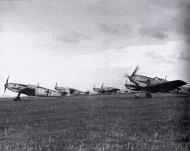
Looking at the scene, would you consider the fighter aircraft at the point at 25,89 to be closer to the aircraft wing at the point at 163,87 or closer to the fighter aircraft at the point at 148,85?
the fighter aircraft at the point at 148,85

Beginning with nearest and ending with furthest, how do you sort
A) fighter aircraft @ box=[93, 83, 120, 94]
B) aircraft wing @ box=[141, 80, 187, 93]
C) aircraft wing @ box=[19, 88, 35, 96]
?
aircraft wing @ box=[141, 80, 187, 93] → aircraft wing @ box=[19, 88, 35, 96] → fighter aircraft @ box=[93, 83, 120, 94]

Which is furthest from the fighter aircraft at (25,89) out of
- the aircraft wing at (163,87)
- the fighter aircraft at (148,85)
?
the aircraft wing at (163,87)

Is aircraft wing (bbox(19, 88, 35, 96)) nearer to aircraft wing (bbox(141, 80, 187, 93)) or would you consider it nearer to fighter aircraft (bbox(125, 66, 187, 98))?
fighter aircraft (bbox(125, 66, 187, 98))

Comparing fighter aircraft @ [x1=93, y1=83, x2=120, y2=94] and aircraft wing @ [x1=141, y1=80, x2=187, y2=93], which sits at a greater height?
fighter aircraft @ [x1=93, y1=83, x2=120, y2=94]

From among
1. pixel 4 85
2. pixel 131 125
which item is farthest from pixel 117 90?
pixel 131 125

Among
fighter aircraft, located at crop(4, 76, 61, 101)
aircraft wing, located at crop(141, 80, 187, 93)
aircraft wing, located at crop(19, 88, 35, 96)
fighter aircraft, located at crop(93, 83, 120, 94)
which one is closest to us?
aircraft wing, located at crop(141, 80, 187, 93)

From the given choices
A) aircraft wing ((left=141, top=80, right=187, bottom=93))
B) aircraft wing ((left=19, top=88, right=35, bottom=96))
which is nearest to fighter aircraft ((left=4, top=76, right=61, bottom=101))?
aircraft wing ((left=19, top=88, right=35, bottom=96))

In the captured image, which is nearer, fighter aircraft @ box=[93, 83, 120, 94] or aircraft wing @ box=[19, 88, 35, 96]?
aircraft wing @ box=[19, 88, 35, 96]

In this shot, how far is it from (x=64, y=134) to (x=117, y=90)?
262 ft

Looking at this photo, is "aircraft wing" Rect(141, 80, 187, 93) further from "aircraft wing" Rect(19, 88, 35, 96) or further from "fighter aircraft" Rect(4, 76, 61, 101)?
"fighter aircraft" Rect(4, 76, 61, 101)

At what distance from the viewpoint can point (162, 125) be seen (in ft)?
31.9

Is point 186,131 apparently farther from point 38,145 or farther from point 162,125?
point 38,145

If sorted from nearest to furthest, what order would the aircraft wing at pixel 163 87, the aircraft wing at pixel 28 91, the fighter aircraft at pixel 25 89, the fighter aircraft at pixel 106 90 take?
the aircraft wing at pixel 163 87
the aircraft wing at pixel 28 91
the fighter aircraft at pixel 25 89
the fighter aircraft at pixel 106 90

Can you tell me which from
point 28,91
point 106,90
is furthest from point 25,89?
point 106,90
